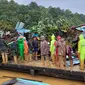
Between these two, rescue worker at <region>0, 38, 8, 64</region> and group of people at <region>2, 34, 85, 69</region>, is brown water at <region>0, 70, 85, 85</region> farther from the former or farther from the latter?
rescue worker at <region>0, 38, 8, 64</region>

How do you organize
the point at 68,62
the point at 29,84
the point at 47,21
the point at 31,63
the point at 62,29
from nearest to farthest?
the point at 29,84 → the point at 68,62 → the point at 31,63 → the point at 62,29 → the point at 47,21

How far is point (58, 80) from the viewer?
12.1 meters

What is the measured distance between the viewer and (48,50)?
39.7 ft

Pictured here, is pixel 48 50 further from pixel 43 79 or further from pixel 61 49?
pixel 43 79

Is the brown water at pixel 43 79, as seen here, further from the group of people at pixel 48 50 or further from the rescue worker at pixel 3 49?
the rescue worker at pixel 3 49

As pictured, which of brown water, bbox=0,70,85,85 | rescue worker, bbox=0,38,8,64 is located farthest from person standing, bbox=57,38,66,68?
rescue worker, bbox=0,38,8,64

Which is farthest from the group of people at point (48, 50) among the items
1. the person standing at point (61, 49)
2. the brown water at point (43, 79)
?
the brown water at point (43, 79)

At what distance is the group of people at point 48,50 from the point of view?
37.1 ft

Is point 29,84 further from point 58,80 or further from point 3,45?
point 3,45

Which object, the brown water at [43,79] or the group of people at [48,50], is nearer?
the group of people at [48,50]

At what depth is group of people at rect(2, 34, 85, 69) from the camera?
1129 cm

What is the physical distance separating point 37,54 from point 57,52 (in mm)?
2813

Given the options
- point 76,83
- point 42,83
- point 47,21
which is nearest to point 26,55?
point 42,83

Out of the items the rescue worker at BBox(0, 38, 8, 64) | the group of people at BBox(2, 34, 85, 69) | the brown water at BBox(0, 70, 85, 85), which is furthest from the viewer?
the rescue worker at BBox(0, 38, 8, 64)
